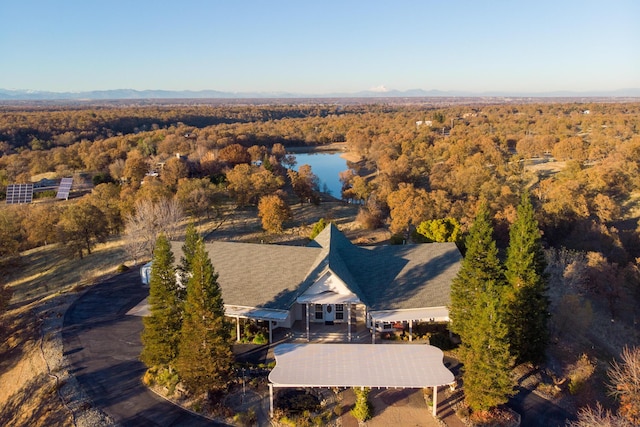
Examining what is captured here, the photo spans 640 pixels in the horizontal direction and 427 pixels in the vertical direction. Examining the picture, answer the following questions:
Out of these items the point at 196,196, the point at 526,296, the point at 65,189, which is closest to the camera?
the point at 526,296

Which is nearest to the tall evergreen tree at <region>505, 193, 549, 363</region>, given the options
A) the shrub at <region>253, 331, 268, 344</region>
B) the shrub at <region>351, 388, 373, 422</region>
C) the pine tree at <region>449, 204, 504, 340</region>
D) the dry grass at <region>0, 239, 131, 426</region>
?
the pine tree at <region>449, 204, 504, 340</region>

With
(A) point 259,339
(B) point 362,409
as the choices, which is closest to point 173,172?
(A) point 259,339

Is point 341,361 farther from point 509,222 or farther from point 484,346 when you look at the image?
point 509,222

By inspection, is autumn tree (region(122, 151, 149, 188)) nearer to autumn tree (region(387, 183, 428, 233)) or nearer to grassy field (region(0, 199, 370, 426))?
grassy field (region(0, 199, 370, 426))

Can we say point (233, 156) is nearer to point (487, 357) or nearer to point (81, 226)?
point (81, 226)

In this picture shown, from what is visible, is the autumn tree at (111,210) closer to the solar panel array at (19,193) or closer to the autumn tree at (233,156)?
the solar panel array at (19,193)

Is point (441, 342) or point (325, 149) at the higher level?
point (325, 149)
